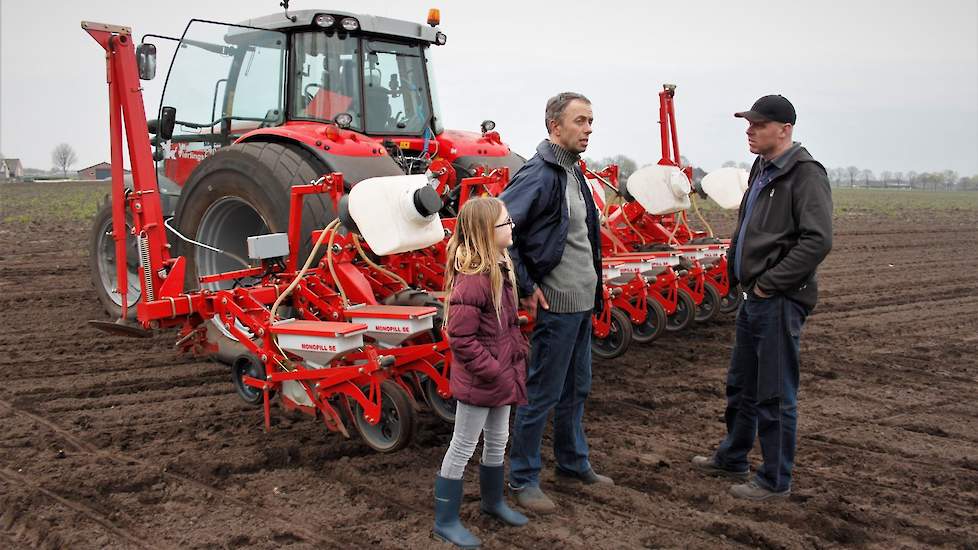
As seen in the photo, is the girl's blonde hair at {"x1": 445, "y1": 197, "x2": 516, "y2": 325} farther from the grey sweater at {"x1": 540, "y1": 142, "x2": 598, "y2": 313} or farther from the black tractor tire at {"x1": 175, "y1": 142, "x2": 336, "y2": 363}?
the black tractor tire at {"x1": 175, "y1": 142, "x2": 336, "y2": 363}

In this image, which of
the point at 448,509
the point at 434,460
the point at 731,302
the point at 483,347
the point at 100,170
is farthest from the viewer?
the point at 100,170

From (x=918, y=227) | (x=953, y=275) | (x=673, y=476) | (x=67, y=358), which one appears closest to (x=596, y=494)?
(x=673, y=476)

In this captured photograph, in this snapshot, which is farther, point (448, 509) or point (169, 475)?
point (169, 475)

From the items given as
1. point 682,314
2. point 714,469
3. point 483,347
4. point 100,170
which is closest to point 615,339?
point 682,314

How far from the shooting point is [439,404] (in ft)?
15.2

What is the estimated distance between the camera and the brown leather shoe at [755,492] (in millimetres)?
3742

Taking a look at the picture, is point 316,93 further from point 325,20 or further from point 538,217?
point 538,217

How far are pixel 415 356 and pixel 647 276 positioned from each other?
3.06 meters

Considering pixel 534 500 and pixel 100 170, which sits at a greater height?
pixel 100 170

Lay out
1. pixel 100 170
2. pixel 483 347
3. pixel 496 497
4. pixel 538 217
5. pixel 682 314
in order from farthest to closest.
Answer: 1. pixel 100 170
2. pixel 682 314
3. pixel 538 217
4. pixel 496 497
5. pixel 483 347

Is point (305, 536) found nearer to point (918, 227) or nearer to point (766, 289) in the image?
point (766, 289)

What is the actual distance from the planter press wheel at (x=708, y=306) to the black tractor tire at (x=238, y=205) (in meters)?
3.82

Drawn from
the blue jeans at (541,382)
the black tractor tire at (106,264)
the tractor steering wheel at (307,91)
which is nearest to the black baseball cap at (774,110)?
the blue jeans at (541,382)

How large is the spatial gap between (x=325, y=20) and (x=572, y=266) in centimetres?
336
